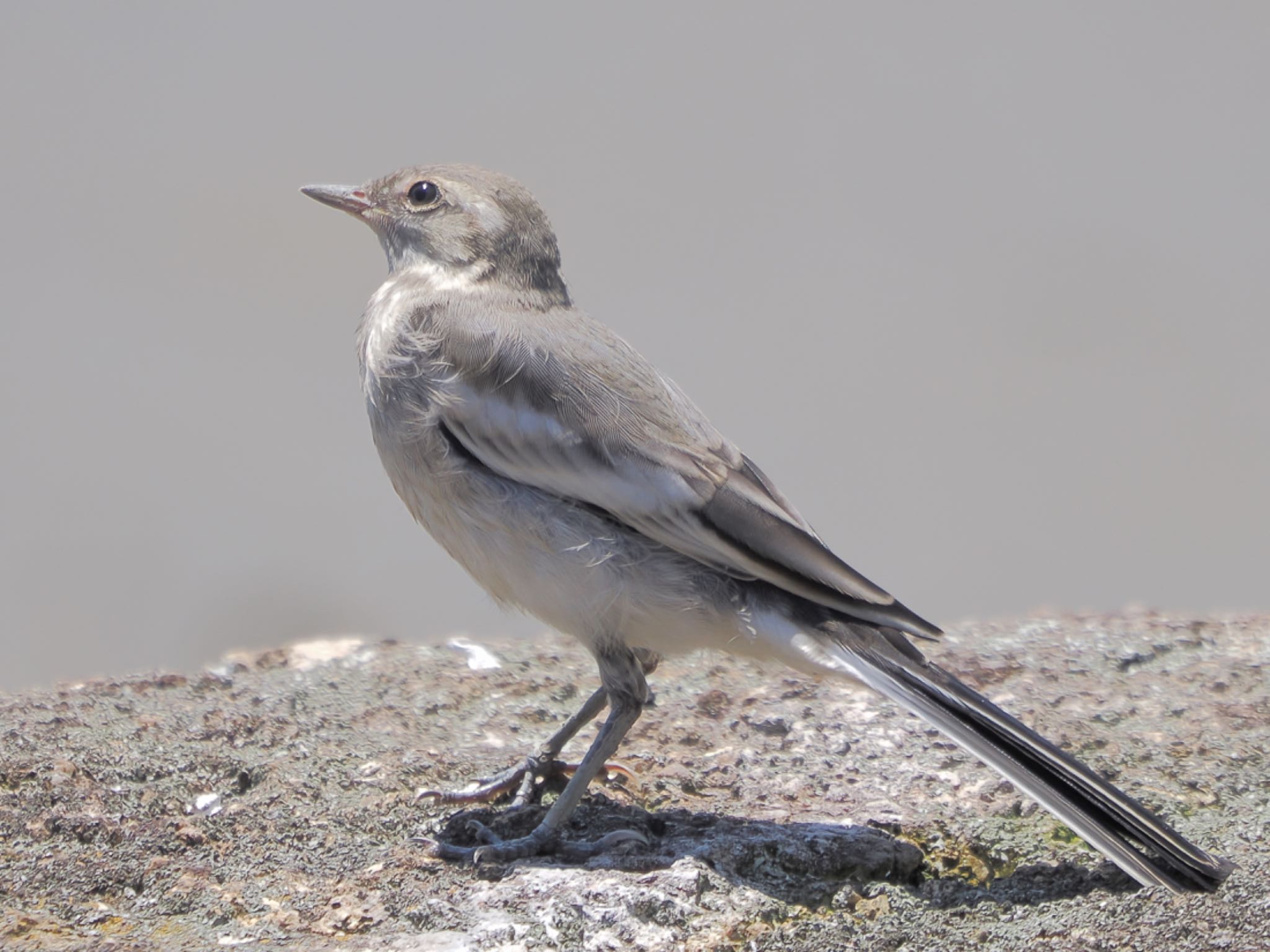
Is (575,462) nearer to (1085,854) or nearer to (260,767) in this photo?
(260,767)

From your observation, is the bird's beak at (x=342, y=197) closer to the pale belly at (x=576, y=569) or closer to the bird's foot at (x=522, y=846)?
the pale belly at (x=576, y=569)

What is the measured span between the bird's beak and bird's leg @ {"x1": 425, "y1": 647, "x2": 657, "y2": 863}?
7.56 feet

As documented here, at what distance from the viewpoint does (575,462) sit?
4.50 meters

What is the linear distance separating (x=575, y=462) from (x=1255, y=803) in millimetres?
2289

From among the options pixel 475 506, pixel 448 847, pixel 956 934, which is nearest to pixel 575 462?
pixel 475 506

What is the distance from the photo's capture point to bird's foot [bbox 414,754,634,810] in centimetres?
440

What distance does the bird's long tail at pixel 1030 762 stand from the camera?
362 cm

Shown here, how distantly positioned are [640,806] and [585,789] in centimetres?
20

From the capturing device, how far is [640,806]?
445 cm

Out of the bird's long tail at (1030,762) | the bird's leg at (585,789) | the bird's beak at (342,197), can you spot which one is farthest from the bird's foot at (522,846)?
the bird's beak at (342,197)

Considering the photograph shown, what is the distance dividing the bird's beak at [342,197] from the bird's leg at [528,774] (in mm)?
2302

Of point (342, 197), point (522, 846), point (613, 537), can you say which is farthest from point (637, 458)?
point (342, 197)

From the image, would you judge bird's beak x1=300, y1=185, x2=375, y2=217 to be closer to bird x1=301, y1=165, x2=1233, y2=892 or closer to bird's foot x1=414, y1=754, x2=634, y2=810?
bird x1=301, y1=165, x2=1233, y2=892

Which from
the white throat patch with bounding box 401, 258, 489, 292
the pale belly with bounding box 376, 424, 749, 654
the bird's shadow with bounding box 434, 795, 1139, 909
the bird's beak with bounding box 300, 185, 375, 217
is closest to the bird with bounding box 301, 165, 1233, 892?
the pale belly with bounding box 376, 424, 749, 654
